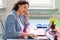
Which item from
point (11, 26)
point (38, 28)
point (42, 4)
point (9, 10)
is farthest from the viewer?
point (42, 4)

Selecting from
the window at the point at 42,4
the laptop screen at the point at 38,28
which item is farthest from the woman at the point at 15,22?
the window at the point at 42,4

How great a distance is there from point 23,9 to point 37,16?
4.47ft

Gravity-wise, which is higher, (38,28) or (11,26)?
(11,26)

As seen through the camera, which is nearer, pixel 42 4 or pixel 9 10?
pixel 9 10

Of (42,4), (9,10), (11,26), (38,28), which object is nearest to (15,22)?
(11,26)

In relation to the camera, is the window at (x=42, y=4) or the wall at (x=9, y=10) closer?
the wall at (x=9, y=10)

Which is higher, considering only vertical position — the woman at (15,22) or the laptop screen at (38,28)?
the woman at (15,22)

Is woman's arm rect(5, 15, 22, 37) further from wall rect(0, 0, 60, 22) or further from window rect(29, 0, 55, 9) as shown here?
window rect(29, 0, 55, 9)

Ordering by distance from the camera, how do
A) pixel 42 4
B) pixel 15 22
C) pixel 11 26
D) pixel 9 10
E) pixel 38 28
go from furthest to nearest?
pixel 42 4 < pixel 9 10 < pixel 38 28 < pixel 15 22 < pixel 11 26

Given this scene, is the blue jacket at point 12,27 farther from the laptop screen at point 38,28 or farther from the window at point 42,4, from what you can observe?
the window at point 42,4

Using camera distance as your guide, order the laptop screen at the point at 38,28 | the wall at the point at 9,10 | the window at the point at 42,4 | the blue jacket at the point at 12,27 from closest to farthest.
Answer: the blue jacket at the point at 12,27, the laptop screen at the point at 38,28, the wall at the point at 9,10, the window at the point at 42,4

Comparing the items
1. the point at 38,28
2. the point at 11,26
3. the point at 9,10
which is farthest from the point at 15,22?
the point at 9,10

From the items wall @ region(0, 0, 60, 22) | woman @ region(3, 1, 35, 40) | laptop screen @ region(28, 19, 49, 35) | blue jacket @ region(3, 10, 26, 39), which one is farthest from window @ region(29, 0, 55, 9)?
blue jacket @ region(3, 10, 26, 39)

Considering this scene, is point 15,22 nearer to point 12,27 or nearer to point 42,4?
point 12,27
